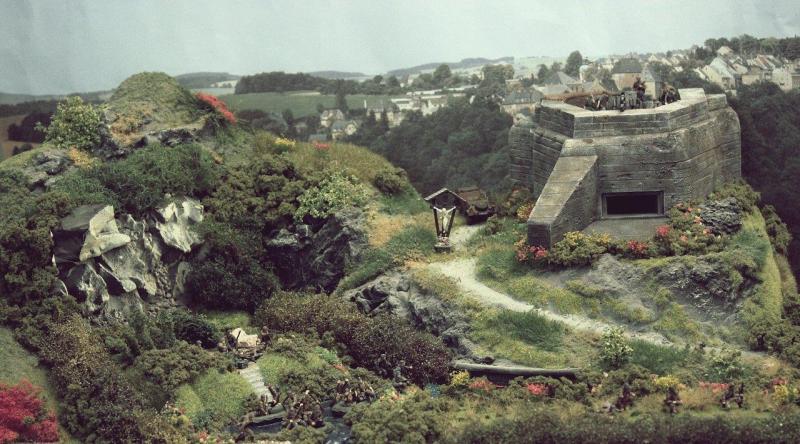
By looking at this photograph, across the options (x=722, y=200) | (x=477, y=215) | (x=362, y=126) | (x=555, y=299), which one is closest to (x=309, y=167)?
(x=477, y=215)

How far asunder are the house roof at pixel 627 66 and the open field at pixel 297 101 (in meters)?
11.4

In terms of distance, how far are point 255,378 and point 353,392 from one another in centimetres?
245

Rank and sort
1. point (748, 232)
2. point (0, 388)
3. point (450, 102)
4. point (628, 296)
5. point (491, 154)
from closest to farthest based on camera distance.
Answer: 1. point (0, 388)
2. point (628, 296)
3. point (748, 232)
4. point (491, 154)
5. point (450, 102)

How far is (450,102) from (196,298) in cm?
2319

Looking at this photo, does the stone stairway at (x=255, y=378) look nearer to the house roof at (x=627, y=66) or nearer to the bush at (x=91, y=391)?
the bush at (x=91, y=391)

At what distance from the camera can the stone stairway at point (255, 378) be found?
942 inches

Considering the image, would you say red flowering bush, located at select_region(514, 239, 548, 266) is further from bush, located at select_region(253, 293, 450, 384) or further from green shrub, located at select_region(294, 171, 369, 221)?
green shrub, located at select_region(294, 171, 369, 221)

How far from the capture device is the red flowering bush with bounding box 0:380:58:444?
2062 cm

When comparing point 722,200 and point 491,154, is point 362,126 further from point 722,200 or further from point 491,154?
point 722,200

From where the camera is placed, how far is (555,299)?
84.7ft

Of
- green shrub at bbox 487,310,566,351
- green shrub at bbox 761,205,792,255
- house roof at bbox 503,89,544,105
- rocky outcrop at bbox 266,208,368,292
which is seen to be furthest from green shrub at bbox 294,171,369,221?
house roof at bbox 503,89,544,105

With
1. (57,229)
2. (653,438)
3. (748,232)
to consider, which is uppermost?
(57,229)

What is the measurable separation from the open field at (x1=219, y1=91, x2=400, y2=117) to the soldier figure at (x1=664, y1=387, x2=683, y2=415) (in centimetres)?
2523

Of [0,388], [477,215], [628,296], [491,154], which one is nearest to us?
[0,388]
